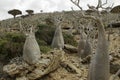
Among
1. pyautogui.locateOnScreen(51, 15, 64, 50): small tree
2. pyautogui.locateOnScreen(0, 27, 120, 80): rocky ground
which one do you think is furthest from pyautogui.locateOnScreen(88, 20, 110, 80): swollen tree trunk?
pyautogui.locateOnScreen(51, 15, 64, 50): small tree

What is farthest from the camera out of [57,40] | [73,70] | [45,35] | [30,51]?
[45,35]

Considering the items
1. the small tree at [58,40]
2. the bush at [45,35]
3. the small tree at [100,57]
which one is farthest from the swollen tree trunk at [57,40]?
the small tree at [100,57]

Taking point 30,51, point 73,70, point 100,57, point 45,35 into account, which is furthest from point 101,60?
point 45,35

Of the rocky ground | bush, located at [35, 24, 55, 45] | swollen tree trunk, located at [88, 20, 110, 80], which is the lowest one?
the rocky ground

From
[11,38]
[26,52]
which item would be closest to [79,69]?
[26,52]

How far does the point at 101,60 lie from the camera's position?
10.3 metres

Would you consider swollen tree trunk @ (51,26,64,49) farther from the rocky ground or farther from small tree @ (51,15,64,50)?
the rocky ground

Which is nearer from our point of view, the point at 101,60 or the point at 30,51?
the point at 101,60

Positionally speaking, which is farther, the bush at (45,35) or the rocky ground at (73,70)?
the bush at (45,35)

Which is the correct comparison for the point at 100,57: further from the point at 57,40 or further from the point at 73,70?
the point at 57,40

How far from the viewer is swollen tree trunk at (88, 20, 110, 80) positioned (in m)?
10.3

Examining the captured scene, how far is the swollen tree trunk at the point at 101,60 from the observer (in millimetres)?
10266

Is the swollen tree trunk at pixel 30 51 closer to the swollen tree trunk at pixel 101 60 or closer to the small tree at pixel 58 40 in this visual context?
the swollen tree trunk at pixel 101 60

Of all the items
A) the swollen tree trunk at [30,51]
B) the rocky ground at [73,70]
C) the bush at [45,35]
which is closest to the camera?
the rocky ground at [73,70]
